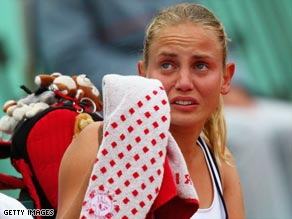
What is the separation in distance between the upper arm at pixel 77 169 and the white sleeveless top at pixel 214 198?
0.36m

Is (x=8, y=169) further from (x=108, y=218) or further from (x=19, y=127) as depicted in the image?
(x=108, y=218)

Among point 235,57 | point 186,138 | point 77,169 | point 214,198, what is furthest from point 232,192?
point 235,57

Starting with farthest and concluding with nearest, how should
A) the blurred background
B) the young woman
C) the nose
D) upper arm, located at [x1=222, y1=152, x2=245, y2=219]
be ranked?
1. the blurred background
2. upper arm, located at [x1=222, y1=152, x2=245, y2=219]
3. the nose
4. the young woman

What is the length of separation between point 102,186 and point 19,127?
61cm

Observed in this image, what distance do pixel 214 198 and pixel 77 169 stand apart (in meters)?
0.49

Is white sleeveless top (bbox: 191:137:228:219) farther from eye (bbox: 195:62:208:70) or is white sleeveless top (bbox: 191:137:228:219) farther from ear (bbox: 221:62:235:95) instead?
eye (bbox: 195:62:208:70)

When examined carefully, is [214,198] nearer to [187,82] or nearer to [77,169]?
[187,82]

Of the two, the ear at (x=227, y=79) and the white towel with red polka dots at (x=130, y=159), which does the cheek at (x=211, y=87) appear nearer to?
the ear at (x=227, y=79)

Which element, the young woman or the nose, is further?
the nose

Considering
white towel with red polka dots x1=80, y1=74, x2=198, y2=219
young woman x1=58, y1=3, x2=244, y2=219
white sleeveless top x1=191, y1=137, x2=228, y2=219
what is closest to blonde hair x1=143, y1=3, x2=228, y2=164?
young woman x1=58, y1=3, x2=244, y2=219

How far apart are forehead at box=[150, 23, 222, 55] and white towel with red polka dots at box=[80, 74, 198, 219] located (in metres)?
0.33

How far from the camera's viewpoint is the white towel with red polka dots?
4.99 ft

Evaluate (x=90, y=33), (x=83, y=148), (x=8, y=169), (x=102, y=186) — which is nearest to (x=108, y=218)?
(x=102, y=186)

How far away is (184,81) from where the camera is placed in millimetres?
1814
